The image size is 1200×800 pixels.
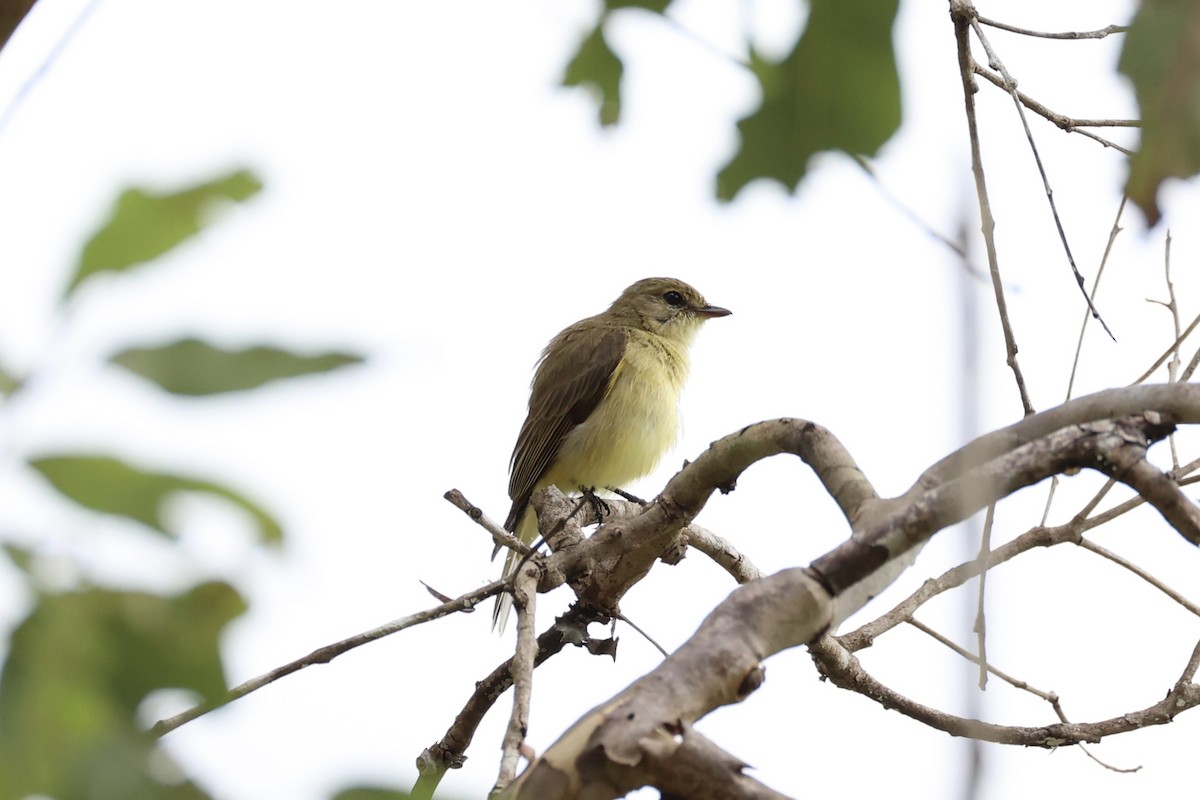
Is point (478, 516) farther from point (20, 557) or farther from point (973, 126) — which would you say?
point (20, 557)

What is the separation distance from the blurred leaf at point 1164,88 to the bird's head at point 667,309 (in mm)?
7517

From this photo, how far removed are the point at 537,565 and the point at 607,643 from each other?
→ 0.70 meters

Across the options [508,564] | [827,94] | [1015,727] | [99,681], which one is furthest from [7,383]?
[508,564]

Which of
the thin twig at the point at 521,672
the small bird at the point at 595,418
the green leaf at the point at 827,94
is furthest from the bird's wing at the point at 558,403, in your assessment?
the green leaf at the point at 827,94

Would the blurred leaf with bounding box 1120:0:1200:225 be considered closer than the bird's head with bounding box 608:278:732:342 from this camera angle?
Yes

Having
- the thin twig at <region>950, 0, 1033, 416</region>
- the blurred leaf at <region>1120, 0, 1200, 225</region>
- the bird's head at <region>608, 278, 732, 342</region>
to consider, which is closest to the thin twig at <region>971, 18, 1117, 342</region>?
the thin twig at <region>950, 0, 1033, 416</region>

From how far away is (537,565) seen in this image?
4082 millimetres

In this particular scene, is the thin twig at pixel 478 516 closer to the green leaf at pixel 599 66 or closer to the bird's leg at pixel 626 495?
the green leaf at pixel 599 66

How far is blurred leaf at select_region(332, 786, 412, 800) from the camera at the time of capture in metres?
1.14

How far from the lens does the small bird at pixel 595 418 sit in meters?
7.59

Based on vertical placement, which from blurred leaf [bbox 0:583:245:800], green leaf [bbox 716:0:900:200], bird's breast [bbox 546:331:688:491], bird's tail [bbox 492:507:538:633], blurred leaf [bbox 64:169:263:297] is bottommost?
blurred leaf [bbox 0:583:245:800]

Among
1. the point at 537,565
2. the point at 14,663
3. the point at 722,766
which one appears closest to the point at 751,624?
the point at 722,766

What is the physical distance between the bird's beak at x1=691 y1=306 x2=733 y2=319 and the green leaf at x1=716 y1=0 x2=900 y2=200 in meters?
7.27

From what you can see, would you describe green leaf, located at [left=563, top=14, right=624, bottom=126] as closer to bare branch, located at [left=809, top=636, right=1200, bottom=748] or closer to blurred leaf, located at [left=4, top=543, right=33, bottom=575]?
blurred leaf, located at [left=4, top=543, right=33, bottom=575]
